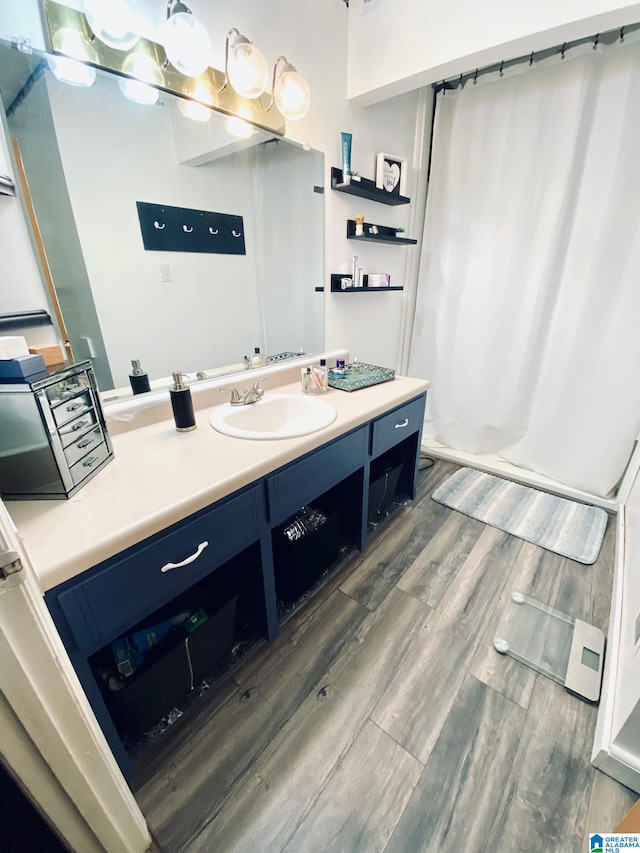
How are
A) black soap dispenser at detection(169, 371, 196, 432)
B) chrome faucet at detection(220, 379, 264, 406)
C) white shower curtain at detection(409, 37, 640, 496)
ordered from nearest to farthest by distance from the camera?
black soap dispenser at detection(169, 371, 196, 432), chrome faucet at detection(220, 379, 264, 406), white shower curtain at detection(409, 37, 640, 496)

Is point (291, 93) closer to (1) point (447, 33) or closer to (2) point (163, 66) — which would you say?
(2) point (163, 66)

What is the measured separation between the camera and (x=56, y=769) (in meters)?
0.54

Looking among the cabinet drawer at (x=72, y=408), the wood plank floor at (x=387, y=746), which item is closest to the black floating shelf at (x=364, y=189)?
the cabinet drawer at (x=72, y=408)

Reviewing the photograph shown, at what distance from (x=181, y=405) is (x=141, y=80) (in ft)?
3.21

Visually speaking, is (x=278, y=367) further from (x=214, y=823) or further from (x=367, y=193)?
(x=214, y=823)

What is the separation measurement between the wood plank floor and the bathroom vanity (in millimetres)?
151

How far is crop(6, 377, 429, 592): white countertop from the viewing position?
646 millimetres

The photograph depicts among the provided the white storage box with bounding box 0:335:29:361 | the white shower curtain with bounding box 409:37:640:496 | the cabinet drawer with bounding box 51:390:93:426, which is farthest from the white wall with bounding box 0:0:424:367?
the cabinet drawer with bounding box 51:390:93:426

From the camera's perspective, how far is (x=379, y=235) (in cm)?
187

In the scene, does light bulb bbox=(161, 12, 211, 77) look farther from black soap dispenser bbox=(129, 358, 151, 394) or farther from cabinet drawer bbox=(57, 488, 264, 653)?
cabinet drawer bbox=(57, 488, 264, 653)

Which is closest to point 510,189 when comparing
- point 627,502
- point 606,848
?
point 627,502

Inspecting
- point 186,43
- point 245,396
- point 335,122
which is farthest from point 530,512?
point 186,43

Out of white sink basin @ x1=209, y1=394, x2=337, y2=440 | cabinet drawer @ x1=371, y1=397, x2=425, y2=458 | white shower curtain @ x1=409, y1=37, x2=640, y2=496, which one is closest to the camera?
white sink basin @ x1=209, y1=394, x2=337, y2=440

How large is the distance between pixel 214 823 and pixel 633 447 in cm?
240
